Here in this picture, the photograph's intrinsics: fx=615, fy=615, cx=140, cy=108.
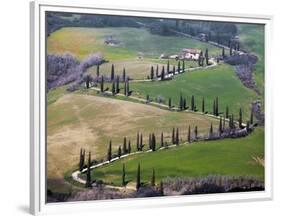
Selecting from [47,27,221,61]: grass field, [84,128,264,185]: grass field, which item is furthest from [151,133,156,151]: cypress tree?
[47,27,221,61]: grass field

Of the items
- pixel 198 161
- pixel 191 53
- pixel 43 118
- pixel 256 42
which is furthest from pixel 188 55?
pixel 43 118

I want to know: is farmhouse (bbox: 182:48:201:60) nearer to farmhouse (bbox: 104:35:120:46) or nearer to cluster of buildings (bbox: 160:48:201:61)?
cluster of buildings (bbox: 160:48:201:61)

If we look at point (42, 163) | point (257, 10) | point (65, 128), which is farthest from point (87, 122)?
point (257, 10)

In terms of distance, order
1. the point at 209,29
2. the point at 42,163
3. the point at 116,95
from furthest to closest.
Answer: the point at 209,29
the point at 116,95
the point at 42,163

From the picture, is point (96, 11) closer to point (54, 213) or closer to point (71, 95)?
point (71, 95)

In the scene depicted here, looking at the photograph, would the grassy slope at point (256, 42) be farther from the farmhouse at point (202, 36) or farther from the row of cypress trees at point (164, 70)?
the row of cypress trees at point (164, 70)
